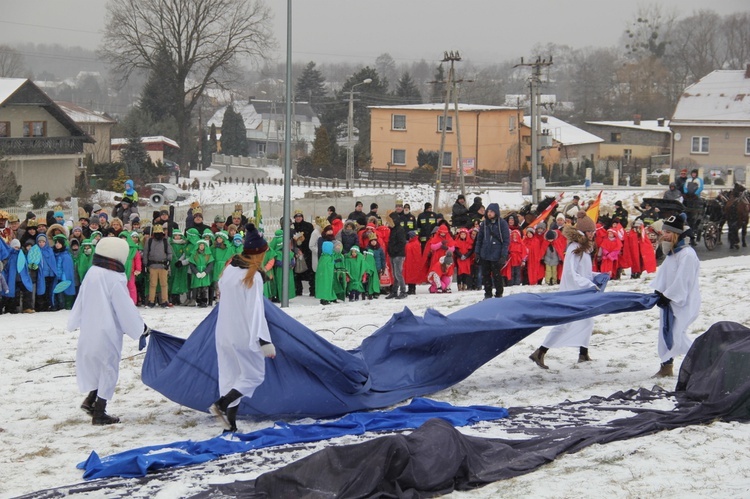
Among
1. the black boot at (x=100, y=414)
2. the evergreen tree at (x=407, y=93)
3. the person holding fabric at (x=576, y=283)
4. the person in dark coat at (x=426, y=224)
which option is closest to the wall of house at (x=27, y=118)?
the evergreen tree at (x=407, y=93)

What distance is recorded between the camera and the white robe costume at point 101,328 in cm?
955

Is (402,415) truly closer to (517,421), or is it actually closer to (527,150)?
(517,421)

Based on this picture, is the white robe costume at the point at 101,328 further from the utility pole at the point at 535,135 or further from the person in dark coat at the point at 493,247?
the utility pole at the point at 535,135

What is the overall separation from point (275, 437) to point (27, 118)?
51.1 meters

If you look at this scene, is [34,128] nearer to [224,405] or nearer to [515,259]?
[515,259]

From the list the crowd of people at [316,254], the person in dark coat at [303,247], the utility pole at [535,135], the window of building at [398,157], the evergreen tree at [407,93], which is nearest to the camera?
the crowd of people at [316,254]

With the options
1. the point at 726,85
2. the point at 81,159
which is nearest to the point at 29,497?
the point at 81,159

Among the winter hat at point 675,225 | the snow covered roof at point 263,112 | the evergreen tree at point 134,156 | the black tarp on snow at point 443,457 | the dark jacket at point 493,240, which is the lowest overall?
the black tarp on snow at point 443,457

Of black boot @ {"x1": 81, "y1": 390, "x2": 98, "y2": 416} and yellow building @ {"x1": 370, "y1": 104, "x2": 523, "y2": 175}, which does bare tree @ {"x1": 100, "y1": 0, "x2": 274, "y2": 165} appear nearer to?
yellow building @ {"x1": 370, "y1": 104, "x2": 523, "y2": 175}

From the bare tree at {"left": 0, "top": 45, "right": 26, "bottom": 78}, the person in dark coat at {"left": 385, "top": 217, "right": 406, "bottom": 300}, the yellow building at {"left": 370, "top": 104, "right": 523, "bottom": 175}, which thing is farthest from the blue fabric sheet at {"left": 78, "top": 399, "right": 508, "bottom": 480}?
the bare tree at {"left": 0, "top": 45, "right": 26, "bottom": 78}

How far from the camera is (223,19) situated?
70688 millimetres

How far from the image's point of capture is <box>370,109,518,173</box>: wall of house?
73062mm

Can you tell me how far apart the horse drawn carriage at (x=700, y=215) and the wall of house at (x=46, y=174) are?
37934 millimetres

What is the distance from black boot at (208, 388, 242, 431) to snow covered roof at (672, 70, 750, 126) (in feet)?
198
